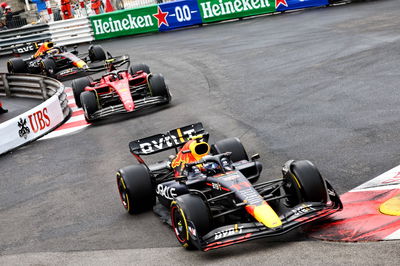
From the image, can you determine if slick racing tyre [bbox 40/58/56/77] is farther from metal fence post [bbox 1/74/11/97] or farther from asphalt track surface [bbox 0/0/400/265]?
asphalt track surface [bbox 0/0/400/265]

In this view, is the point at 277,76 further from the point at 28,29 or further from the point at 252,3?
the point at 28,29

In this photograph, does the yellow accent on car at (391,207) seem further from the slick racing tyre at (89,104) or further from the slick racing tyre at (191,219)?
the slick racing tyre at (89,104)

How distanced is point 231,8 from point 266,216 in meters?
25.5

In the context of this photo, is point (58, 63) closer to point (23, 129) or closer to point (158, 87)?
point (158, 87)

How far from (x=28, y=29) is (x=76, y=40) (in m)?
2.56

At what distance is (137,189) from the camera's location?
10.2 metres

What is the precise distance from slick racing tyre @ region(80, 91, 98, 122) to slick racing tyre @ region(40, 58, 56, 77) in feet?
28.0

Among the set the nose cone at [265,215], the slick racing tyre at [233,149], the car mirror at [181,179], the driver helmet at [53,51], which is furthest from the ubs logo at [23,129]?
the driver helmet at [53,51]

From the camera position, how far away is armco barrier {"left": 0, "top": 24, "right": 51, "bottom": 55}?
3538 centimetres

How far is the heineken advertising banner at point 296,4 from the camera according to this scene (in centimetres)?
3119

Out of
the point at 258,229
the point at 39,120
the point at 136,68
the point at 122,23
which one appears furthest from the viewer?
the point at 122,23

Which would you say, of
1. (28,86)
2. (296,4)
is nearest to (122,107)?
(28,86)

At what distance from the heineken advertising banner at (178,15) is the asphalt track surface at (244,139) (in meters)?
7.49

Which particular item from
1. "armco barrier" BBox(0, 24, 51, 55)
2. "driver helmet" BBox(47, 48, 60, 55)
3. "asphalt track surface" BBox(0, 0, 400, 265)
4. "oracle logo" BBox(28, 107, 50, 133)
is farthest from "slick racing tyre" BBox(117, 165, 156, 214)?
"armco barrier" BBox(0, 24, 51, 55)
